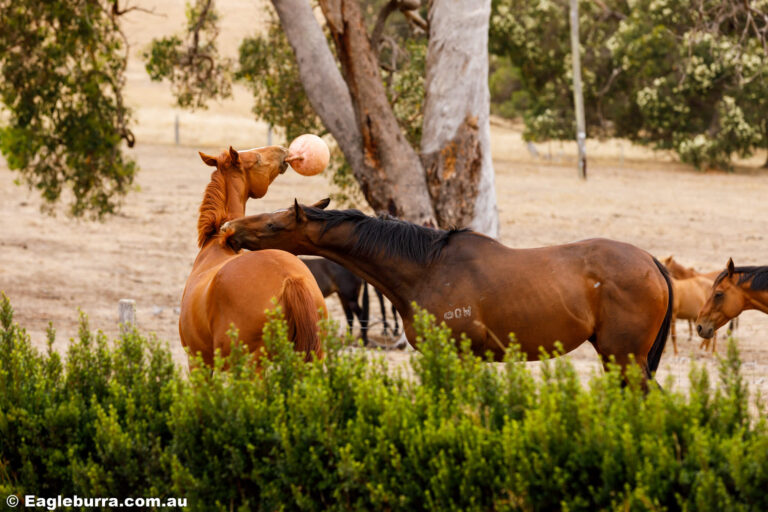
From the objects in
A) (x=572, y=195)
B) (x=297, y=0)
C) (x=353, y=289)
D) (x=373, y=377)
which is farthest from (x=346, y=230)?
(x=572, y=195)

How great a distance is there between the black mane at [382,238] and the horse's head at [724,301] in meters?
3.61

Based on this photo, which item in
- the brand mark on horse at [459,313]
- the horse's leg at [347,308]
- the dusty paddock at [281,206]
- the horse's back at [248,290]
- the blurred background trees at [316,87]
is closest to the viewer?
the horse's back at [248,290]

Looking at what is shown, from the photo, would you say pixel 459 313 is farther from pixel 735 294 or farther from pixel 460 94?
pixel 460 94

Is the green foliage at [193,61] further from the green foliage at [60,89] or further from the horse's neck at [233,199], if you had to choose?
the horse's neck at [233,199]

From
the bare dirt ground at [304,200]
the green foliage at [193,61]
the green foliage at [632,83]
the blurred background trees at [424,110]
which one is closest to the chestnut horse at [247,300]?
the bare dirt ground at [304,200]

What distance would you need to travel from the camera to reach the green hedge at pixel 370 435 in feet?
11.0

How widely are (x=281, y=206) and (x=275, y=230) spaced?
1682 cm

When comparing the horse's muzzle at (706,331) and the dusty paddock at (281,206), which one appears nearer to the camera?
the horse's muzzle at (706,331)

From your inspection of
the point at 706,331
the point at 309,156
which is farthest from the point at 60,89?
the point at 706,331

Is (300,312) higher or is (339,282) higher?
(300,312)

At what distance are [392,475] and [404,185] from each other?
6.62 metres

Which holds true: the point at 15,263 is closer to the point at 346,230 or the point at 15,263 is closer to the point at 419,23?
the point at 419,23

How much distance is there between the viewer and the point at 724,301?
835cm

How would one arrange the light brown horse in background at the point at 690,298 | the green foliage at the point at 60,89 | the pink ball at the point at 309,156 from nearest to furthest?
the pink ball at the point at 309,156 < the light brown horse in background at the point at 690,298 < the green foliage at the point at 60,89
